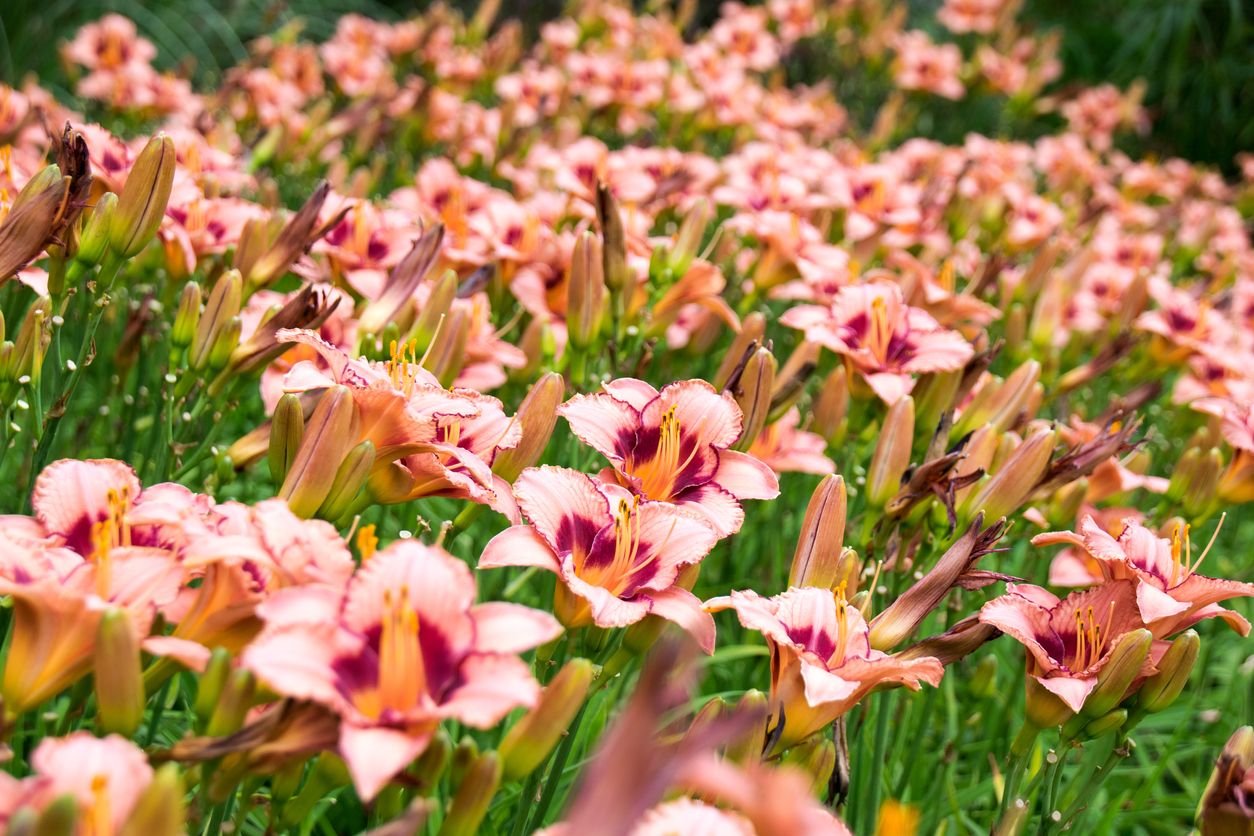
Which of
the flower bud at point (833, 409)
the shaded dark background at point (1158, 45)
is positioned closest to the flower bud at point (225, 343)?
the flower bud at point (833, 409)

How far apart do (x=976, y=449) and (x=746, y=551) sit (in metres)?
0.92

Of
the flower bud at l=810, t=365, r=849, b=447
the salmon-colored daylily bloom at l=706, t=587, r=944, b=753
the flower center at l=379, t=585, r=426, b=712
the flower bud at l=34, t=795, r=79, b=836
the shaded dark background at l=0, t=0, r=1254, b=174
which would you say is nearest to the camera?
the flower bud at l=34, t=795, r=79, b=836

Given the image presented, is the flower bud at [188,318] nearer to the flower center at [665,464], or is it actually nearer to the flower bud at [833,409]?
the flower center at [665,464]

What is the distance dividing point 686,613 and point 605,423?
A: 14.2 inches

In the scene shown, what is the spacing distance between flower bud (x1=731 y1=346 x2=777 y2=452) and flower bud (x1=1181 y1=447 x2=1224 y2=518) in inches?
39.4

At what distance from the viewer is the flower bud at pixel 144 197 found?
156 centimetres

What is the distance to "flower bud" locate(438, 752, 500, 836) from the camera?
3.13 feet

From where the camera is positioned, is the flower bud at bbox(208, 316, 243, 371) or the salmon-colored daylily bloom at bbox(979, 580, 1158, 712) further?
the flower bud at bbox(208, 316, 243, 371)

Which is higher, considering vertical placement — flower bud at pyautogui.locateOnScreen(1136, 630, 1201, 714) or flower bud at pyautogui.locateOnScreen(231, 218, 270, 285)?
flower bud at pyautogui.locateOnScreen(231, 218, 270, 285)

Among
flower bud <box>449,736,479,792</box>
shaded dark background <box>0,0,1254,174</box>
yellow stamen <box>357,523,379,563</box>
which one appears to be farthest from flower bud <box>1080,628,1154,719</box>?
shaded dark background <box>0,0,1254,174</box>

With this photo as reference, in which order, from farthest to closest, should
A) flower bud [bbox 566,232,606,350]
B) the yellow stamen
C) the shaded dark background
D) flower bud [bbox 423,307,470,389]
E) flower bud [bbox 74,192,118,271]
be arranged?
the shaded dark background, flower bud [bbox 566,232,606,350], flower bud [bbox 423,307,470,389], flower bud [bbox 74,192,118,271], the yellow stamen

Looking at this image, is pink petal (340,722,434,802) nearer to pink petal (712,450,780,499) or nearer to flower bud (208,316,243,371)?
pink petal (712,450,780,499)

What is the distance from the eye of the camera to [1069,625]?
1390 mm

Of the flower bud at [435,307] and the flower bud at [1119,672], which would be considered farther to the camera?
the flower bud at [435,307]
